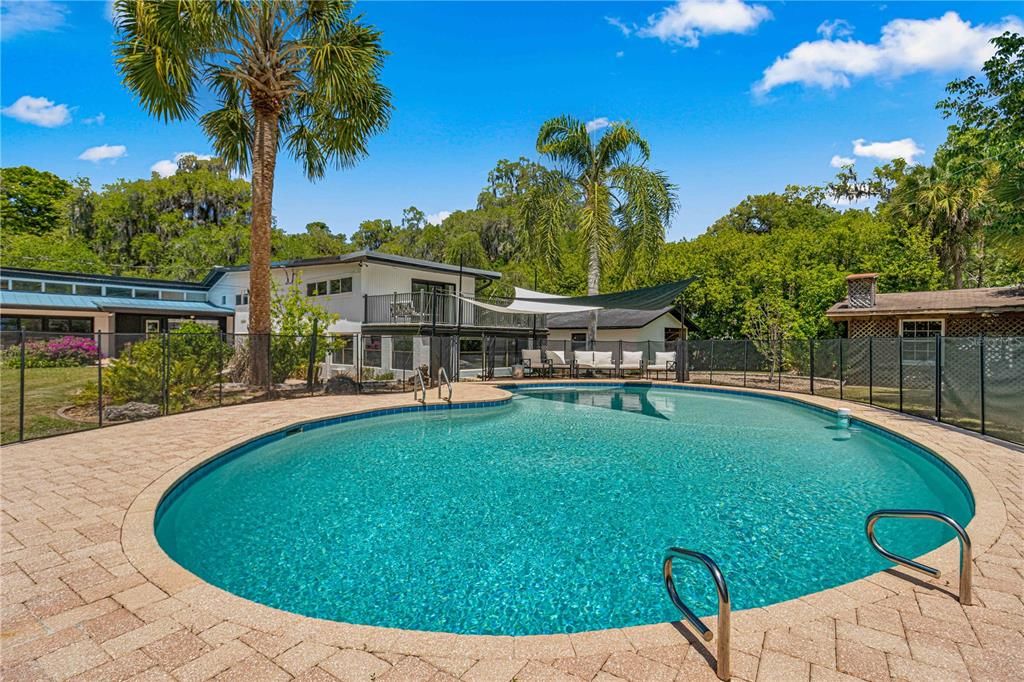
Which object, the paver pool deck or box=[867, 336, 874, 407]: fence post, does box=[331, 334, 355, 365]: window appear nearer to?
the paver pool deck

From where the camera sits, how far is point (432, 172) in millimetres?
25062

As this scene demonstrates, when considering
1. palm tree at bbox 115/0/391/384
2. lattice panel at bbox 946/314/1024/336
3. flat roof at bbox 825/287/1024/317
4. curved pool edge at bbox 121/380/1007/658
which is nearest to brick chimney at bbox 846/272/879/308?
flat roof at bbox 825/287/1024/317

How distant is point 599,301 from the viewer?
1485 centimetres

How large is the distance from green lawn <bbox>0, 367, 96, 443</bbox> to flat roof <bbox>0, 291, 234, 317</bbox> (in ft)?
42.8

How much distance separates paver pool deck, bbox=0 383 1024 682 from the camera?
215 centimetres

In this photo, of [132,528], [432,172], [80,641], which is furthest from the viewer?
[432,172]

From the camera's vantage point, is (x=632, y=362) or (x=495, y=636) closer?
(x=495, y=636)

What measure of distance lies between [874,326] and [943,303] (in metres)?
1.88

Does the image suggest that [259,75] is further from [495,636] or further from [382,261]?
[495,636]

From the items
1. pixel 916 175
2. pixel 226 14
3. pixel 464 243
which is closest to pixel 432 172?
pixel 464 243

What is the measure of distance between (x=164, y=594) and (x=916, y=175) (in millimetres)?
26279

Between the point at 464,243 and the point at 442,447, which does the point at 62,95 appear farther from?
the point at 442,447

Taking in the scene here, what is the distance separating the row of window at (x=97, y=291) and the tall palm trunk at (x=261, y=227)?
1782cm

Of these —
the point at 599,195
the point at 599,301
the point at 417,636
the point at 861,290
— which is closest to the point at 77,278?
the point at 599,195
